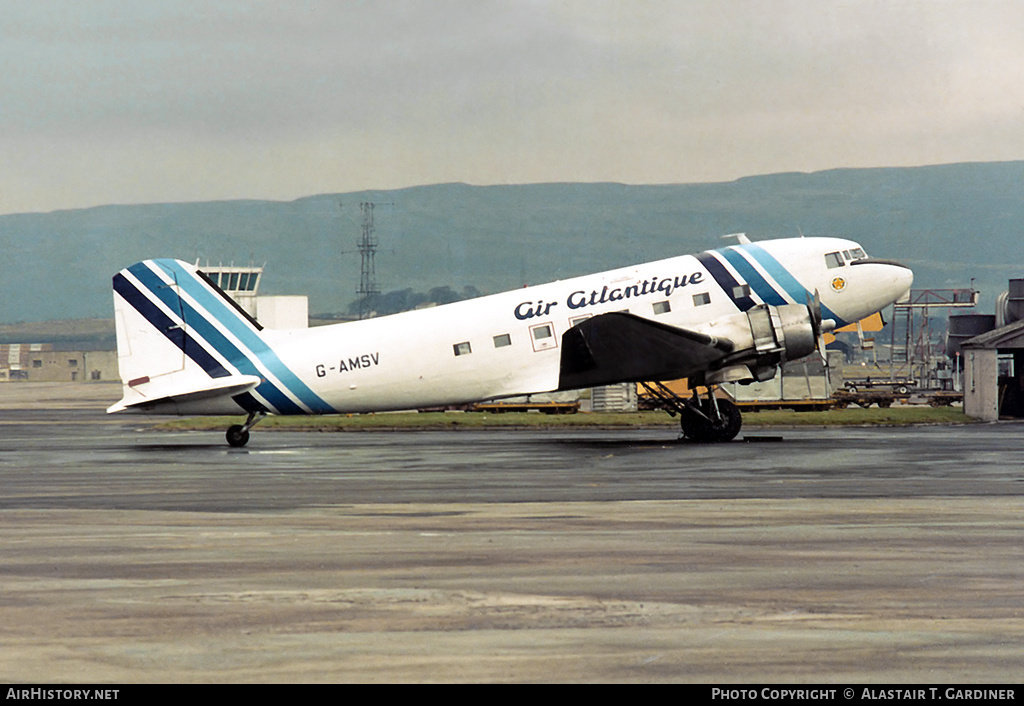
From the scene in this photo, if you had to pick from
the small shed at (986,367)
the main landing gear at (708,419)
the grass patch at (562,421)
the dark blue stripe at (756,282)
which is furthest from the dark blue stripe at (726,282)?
the small shed at (986,367)

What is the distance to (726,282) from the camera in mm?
31703

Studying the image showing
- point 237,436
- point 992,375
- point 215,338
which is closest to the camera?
point 215,338

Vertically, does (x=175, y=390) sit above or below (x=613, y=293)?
below

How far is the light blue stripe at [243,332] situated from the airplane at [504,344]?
0.13ft

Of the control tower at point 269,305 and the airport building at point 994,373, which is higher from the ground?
the control tower at point 269,305

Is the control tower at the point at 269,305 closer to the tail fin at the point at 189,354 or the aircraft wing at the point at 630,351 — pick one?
the tail fin at the point at 189,354

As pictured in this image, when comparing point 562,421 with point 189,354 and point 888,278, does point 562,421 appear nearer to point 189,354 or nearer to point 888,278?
point 888,278

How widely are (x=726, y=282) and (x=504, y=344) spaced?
21.3ft

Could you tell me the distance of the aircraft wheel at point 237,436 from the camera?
109ft

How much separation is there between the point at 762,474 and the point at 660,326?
7.59 meters

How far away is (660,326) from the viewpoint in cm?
2933

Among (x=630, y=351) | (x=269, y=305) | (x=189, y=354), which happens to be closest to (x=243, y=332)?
(x=189, y=354)

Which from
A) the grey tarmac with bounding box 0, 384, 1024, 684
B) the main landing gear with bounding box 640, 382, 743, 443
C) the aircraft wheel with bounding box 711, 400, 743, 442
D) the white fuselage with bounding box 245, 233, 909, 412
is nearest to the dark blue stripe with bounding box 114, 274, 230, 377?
the white fuselage with bounding box 245, 233, 909, 412

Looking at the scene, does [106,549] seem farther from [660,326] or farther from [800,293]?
[800,293]
